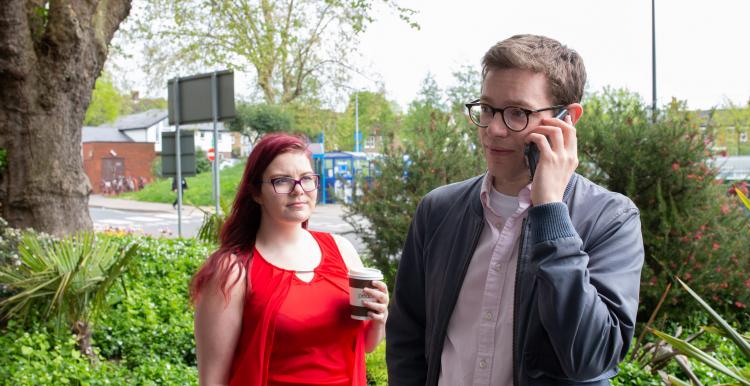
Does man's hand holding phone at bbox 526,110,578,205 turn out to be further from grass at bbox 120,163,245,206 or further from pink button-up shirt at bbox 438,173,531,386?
grass at bbox 120,163,245,206

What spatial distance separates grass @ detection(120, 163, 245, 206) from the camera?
34.3 meters

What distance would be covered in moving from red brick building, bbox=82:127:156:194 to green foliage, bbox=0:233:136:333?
41303mm

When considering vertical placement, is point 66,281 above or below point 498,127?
below

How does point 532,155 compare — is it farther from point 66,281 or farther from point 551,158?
point 66,281

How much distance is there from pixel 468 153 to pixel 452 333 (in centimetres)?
578

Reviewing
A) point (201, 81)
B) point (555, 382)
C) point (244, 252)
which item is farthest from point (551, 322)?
point (201, 81)

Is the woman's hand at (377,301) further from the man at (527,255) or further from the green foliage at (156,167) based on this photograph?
the green foliage at (156,167)

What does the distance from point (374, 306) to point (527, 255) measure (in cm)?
86

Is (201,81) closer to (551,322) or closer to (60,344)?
(60,344)

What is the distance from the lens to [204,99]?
10344mm

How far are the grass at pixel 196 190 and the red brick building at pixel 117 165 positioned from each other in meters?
1.89

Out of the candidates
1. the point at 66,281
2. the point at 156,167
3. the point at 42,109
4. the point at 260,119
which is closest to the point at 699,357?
the point at 66,281

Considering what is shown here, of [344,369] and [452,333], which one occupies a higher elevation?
[452,333]

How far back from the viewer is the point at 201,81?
10.3 metres
